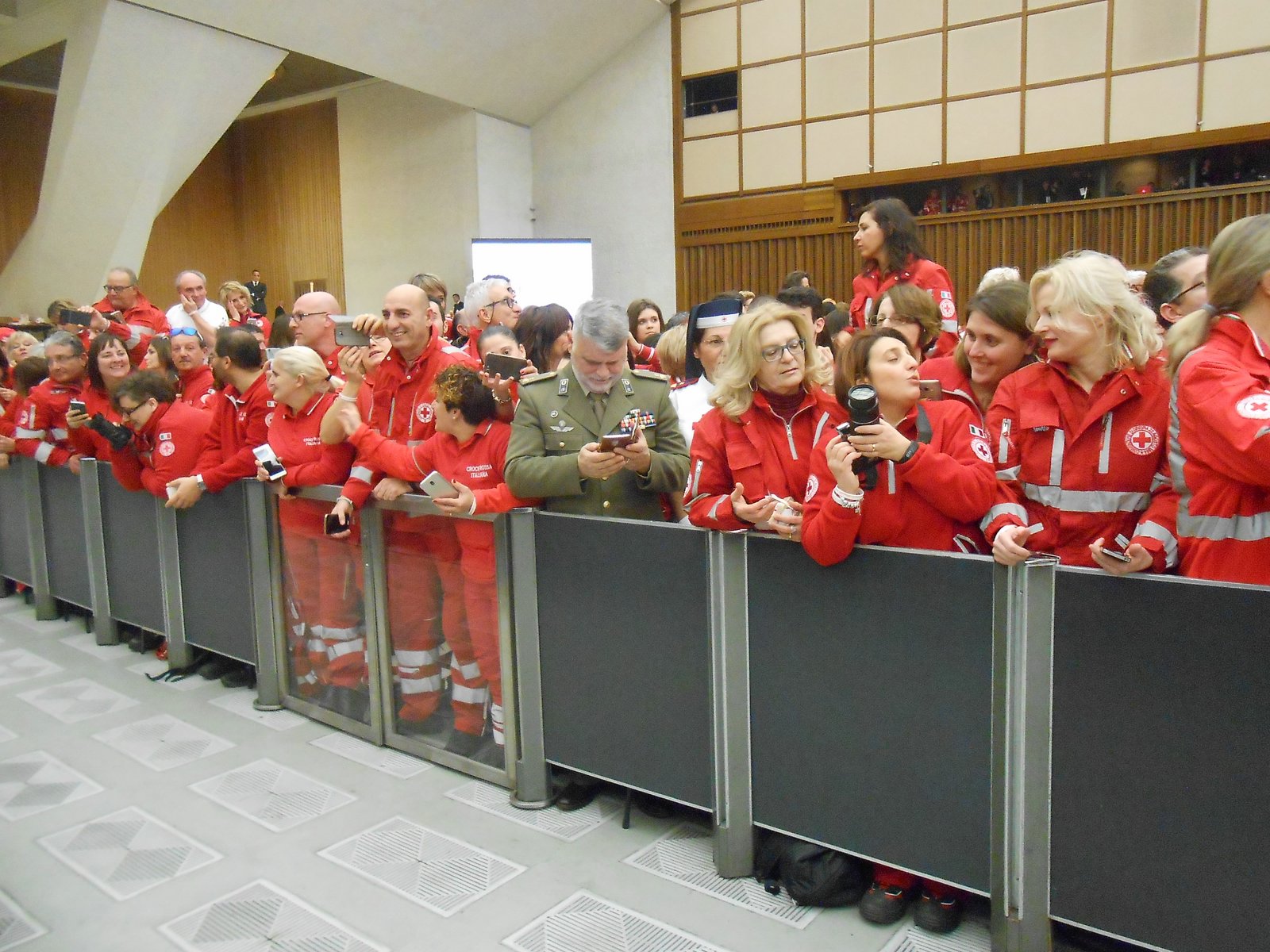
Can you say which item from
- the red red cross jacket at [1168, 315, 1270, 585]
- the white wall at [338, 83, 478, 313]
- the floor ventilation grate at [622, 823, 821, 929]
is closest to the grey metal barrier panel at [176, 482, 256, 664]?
the floor ventilation grate at [622, 823, 821, 929]

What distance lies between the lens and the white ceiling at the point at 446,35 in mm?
9766

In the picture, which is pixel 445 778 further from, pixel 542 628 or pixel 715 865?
pixel 715 865

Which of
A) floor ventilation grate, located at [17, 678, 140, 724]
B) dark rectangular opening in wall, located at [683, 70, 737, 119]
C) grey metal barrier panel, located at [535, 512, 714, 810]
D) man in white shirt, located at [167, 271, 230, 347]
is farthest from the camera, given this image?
dark rectangular opening in wall, located at [683, 70, 737, 119]

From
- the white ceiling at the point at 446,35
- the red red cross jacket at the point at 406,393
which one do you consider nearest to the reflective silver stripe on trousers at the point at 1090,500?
the red red cross jacket at the point at 406,393

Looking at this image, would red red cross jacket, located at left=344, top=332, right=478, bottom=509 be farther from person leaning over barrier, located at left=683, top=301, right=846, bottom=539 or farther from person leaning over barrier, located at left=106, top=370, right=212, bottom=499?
person leaning over barrier, located at left=683, top=301, right=846, bottom=539

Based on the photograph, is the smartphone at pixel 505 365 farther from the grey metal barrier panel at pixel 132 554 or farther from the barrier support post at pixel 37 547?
the barrier support post at pixel 37 547

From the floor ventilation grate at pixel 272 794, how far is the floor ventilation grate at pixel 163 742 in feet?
0.85

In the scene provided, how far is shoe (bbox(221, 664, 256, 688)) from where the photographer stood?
4430 millimetres

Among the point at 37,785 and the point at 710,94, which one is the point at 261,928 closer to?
the point at 37,785

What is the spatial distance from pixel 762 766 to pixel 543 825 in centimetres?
84

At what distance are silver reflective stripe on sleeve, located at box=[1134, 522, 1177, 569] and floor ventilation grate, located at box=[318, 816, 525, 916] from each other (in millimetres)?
1878

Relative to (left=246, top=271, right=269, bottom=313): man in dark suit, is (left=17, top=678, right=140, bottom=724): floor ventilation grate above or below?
below

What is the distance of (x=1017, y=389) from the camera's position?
7.75 ft

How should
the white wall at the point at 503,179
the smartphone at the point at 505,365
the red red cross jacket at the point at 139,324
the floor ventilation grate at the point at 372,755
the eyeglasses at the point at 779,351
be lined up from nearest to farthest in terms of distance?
1. the eyeglasses at the point at 779,351
2. the smartphone at the point at 505,365
3. the floor ventilation grate at the point at 372,755
4. the red red cross jacket at the point at 139,324
5. the white wall at the point at 503,179
